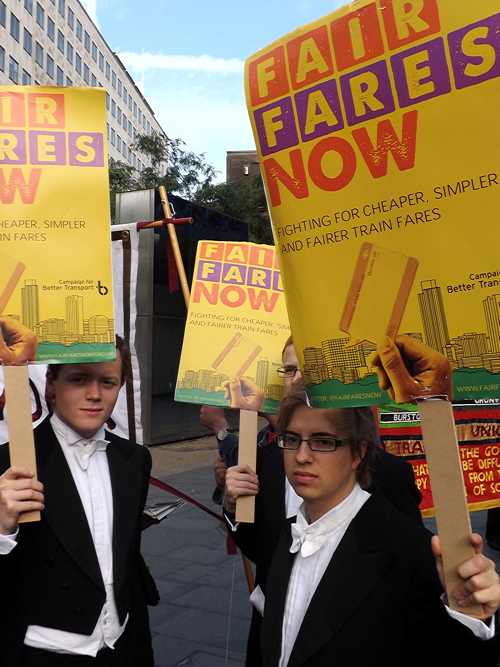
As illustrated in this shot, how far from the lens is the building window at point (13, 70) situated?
122ft

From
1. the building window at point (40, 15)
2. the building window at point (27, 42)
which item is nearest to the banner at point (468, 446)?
the building window at point (27, 42)

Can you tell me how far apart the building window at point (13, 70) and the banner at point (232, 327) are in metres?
39.6

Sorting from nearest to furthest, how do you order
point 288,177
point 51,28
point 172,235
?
1. point 288,177
2. point 172,235
3. point 51,28

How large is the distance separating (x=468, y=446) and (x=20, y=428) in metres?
2.16

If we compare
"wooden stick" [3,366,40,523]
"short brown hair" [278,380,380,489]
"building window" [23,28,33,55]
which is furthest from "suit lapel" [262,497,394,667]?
"building window" [23,28,33,55]

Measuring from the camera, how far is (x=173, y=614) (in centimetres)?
406

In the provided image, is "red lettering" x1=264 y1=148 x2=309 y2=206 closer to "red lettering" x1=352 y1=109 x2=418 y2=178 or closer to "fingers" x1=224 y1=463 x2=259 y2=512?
"red lettering" x1=352 y1=109 x2=418 y2=178

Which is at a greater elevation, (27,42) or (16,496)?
(27,42)

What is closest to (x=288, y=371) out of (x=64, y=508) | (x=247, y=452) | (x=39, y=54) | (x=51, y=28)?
(x=247, y=452)

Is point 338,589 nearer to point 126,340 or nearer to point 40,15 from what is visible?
point 126,340

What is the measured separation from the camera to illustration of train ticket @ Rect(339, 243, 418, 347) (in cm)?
141

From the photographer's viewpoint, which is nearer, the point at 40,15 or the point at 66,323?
the point at 66,323

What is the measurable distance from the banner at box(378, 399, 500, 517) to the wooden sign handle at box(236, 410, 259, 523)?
3.43 ft

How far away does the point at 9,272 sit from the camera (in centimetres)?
182
